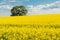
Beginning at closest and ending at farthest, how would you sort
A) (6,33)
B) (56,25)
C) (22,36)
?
(22,36)
(6,33)
(56,25)

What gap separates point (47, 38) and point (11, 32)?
9.39 feet

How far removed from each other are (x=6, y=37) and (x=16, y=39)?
96 cm

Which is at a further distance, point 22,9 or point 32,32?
point 22,9

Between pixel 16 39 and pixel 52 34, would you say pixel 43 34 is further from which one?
pixel 16 39

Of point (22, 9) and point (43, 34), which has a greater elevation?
point (43, 34)

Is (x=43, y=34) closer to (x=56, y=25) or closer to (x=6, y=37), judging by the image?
(x=6, y=37)

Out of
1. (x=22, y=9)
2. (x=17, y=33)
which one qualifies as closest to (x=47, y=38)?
(x=17, y=33)

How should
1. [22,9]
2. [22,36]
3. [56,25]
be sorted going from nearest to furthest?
1. [22,36]
2. [56,25]
3. [22,9]

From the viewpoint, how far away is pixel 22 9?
2633 inches

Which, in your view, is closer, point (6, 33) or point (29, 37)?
point (29, 37)

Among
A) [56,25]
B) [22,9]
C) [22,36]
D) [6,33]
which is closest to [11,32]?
[6,33]

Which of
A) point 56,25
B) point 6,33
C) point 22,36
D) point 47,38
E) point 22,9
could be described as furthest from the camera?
point 22,9

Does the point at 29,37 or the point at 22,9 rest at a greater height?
the point at 29,37

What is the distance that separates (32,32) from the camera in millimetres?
13281
